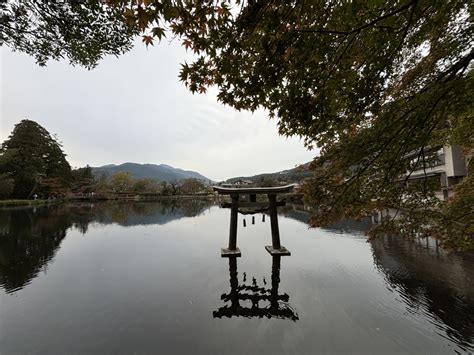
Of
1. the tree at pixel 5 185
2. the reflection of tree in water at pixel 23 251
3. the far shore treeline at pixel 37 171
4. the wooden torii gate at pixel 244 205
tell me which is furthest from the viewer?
the far shore treeline at pixel 37 171

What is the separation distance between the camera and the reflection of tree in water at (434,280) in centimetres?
384

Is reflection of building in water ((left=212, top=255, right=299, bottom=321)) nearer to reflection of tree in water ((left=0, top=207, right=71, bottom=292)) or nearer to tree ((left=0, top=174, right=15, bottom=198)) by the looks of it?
reflection of tree in water ((left=0, top=207, right=71, bottom=292))

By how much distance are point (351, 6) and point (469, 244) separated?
3.32 metres

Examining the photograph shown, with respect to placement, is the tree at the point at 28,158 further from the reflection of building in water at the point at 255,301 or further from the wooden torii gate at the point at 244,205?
the reflection of building in water at the point at 255,301

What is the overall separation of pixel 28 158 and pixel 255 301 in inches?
1585

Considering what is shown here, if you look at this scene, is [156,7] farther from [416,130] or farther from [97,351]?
[97,351]

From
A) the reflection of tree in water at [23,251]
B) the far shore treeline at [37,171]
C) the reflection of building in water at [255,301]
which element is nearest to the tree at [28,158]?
the far shore treeline at [37,171]

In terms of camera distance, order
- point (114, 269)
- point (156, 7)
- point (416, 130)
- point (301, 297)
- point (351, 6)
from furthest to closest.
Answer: point (114, 269) → point (301, 297) → point (416, 130) → point (351, 6) → point (156, 7)

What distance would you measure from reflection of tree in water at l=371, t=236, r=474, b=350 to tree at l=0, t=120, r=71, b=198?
40354mm

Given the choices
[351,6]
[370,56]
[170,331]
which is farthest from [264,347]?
[351,6]

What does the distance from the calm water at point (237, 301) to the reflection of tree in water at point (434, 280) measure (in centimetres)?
2

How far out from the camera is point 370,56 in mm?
2447

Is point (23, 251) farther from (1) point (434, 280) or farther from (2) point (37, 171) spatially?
(2) point (37, 171)

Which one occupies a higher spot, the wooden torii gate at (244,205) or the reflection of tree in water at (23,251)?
the wooden torii gate at (244,205)
